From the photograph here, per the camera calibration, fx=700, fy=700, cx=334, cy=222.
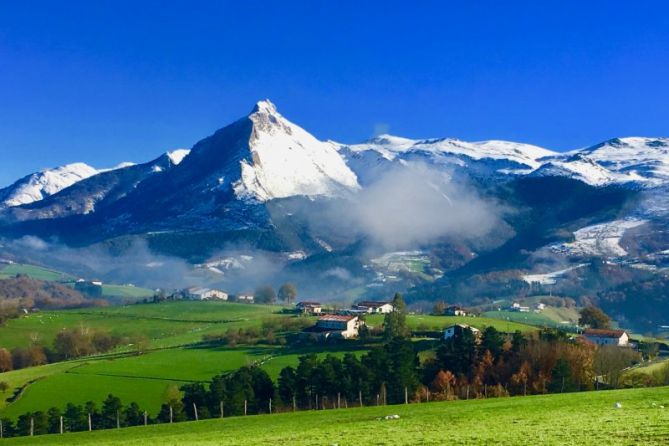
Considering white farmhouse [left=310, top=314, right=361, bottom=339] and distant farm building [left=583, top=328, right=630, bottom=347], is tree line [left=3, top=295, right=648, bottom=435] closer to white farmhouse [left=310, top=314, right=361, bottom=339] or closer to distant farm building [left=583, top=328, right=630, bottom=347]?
distant farm building [left=583, top=328, right=630, bottom=347]

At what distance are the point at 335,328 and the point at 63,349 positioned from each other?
217ft

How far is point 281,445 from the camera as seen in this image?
36125mm

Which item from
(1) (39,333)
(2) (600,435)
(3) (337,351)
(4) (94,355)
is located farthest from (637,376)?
(1) (39,333)

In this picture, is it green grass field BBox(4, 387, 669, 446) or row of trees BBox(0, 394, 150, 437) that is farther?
row of trees BBox(0, 394, 150, 437)

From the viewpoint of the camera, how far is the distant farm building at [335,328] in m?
165

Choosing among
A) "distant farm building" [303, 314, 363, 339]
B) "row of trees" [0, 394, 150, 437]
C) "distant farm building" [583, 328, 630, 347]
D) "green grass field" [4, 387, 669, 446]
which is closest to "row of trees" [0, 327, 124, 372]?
"distant farm building" [303, 314, 363, 339]

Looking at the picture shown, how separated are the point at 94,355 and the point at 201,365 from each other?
39.2 m

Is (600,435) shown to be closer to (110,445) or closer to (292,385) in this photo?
(110,445)

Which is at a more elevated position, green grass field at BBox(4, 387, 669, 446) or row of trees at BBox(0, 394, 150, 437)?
green grass field at BBox(4, 387, 669, 446)

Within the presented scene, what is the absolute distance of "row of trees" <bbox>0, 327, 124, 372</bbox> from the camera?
511 feet

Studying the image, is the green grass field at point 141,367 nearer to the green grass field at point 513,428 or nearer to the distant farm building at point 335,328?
the distant farm building at point 335,328

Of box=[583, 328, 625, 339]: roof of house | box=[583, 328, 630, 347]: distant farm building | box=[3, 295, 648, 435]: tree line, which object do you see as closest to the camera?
box=[3, 295, 648, 435]: tree line

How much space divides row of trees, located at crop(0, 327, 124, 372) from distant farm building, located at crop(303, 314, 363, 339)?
51.9 m

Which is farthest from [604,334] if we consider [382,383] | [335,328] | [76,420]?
[76,420]
